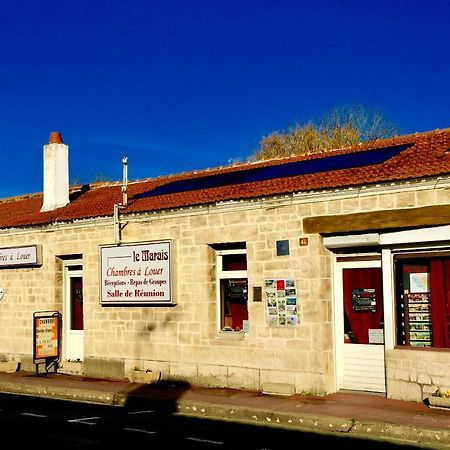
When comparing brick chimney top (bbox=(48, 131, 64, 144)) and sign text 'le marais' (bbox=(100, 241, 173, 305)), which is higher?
brick chimney top (bbox=(48, 131, 64, 144))

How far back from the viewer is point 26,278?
58.7ft

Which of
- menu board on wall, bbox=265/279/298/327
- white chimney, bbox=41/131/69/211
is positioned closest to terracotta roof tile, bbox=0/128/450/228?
white chimney, bbox=41/131/69/211

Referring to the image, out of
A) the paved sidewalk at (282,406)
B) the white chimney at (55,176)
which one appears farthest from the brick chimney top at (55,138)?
the paved sidewalk at (282,406)

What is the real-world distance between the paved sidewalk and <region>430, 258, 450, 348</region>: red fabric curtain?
44.8 inches

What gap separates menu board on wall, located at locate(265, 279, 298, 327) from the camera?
12828mm

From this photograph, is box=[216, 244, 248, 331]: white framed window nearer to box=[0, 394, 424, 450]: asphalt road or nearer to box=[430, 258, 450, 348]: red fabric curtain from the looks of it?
box=[0, 394, 424, 450]: asphalt road

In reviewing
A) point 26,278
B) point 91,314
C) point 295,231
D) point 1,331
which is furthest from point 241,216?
point 1,331

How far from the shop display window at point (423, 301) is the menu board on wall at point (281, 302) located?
1847mm

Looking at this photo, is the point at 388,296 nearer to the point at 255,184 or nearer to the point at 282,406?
the point at 282,406

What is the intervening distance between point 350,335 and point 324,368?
0.78 m

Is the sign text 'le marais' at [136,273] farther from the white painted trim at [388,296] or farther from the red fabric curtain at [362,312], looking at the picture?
the white painted trim at [388,296]

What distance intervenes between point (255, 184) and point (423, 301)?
13.2ft

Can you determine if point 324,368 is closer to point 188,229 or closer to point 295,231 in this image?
point 295,231

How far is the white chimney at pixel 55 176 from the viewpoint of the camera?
61.8 ft
